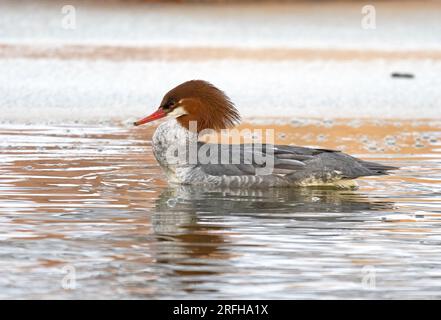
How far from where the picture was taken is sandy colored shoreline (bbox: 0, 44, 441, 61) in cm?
1822

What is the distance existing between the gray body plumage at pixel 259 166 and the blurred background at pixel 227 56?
187 inches

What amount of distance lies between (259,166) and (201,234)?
2080mm

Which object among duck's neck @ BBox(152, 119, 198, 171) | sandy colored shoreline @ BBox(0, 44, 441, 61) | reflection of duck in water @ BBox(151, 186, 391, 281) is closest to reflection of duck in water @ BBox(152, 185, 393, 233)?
reflection of duck in water @ BBox(151, 186, 391, 281)

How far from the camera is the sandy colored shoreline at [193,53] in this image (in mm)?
18219

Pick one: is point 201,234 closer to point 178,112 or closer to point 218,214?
point 218,214

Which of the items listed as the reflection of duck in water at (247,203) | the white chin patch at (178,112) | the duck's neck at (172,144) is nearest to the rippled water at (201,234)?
the reflection of duck in water at (247,203)

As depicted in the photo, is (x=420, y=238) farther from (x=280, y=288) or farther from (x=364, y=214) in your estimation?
(x=280, y=288)

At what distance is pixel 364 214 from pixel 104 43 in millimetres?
12850

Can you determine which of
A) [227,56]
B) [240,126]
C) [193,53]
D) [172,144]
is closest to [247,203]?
[172,144]

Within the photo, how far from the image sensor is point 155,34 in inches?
807

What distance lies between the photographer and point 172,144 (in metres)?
8.84

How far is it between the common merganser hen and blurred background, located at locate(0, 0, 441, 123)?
14.8 ft

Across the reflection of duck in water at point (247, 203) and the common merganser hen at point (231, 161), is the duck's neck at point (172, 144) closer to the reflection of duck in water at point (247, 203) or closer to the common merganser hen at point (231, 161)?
the common merganser hen at point (231, 161)

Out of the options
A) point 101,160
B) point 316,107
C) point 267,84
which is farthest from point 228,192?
point 267,84
